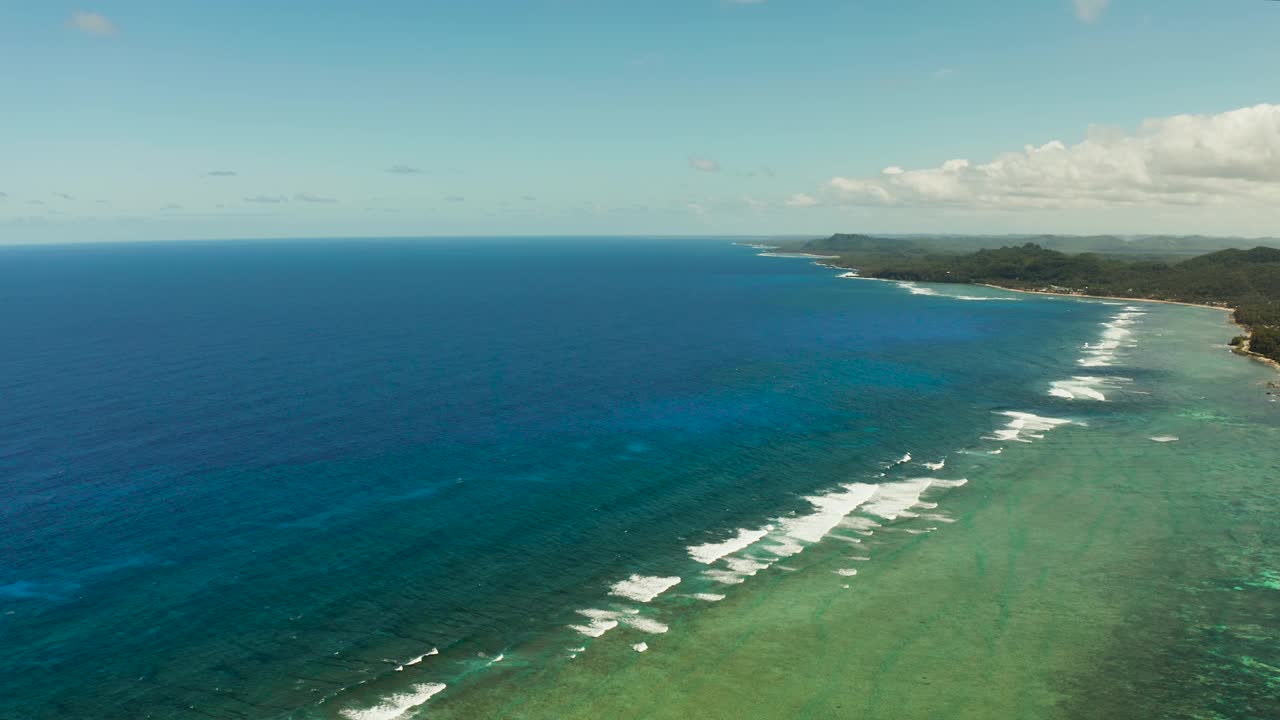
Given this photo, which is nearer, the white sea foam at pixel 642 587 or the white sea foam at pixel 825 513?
the white sea foam at pixel 642 587

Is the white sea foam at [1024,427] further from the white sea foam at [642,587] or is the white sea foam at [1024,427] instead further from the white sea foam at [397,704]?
the white sea foam at [397,704]

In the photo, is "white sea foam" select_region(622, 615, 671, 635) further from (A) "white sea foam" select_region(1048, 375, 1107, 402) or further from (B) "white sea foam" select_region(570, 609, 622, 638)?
(A) "white sea foam" select_region(1048, 375, 1107, 402)

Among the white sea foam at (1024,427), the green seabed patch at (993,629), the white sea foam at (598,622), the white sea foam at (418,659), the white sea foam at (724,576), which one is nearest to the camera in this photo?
the green seabed patch at (993,629)

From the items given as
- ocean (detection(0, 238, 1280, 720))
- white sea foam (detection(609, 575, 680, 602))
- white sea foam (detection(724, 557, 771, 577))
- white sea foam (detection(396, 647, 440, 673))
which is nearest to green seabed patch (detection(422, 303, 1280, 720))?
ocean (detection(0, 238, 1280, 720))

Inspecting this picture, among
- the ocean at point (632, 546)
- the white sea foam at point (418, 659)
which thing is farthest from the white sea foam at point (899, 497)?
the white sea foam at point (418, 659)

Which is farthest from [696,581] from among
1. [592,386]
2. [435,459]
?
[592,386]
